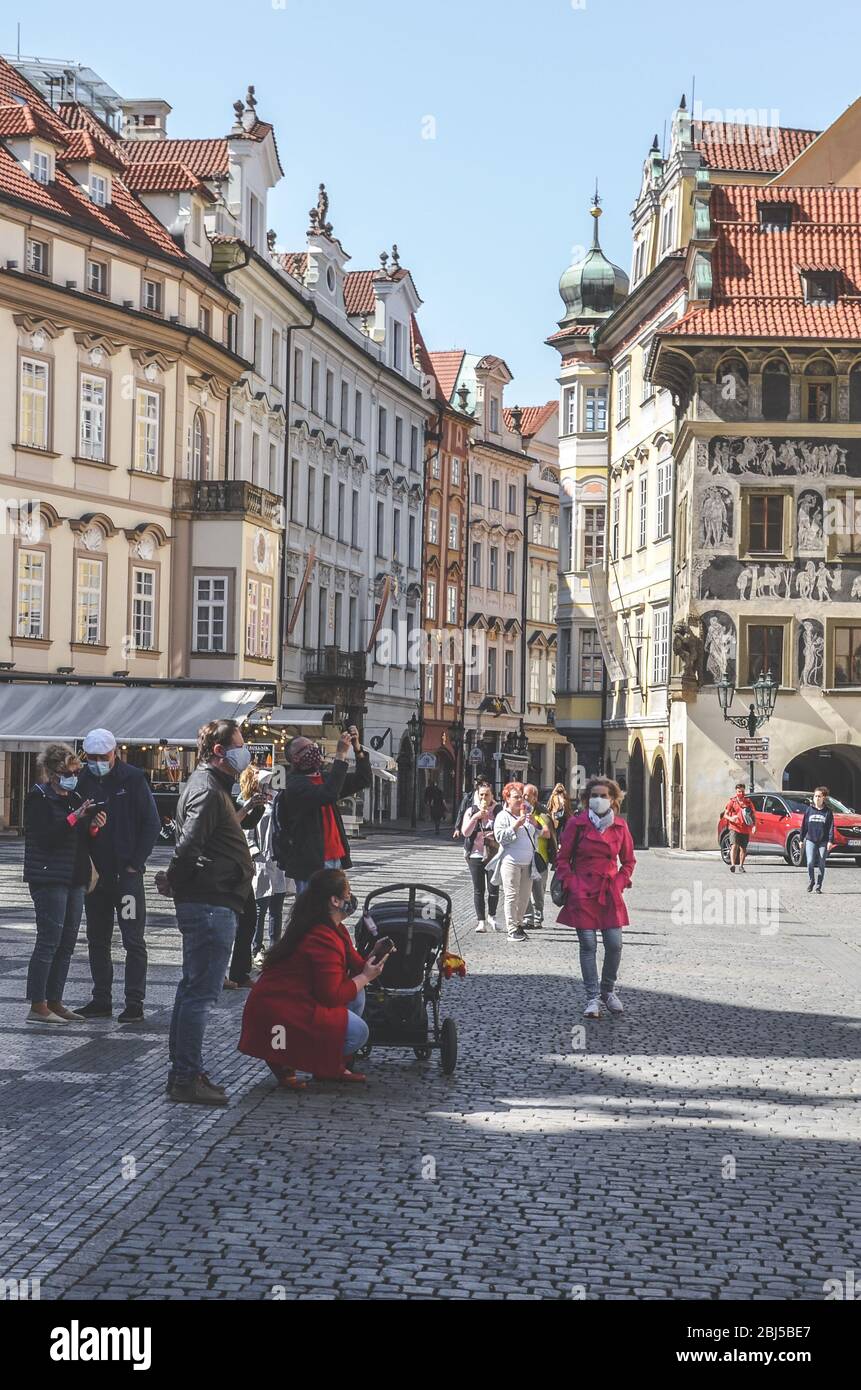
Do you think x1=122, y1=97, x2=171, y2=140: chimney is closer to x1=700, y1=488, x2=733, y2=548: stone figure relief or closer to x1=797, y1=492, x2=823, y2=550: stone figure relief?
x1=700, y1=488, x2=733, y2=548: stone figure relief

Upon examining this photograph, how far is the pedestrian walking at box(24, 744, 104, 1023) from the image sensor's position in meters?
12.8

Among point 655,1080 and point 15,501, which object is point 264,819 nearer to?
point 655,1080

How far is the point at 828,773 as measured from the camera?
49594mm

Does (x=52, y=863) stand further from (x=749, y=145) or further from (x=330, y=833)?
(x=749, y=145)

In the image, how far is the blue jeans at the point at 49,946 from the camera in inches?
504

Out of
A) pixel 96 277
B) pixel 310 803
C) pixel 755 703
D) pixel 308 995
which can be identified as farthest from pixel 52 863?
pixel 755 703

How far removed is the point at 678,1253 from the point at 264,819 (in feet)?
30.5

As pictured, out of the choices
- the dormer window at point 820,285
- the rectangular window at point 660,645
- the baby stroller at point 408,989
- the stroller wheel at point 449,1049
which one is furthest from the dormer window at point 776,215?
the stroller wheel at point 449,1049

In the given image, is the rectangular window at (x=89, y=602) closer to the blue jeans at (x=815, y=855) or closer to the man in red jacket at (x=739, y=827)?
the man in red jacket at (x=739, y=827)

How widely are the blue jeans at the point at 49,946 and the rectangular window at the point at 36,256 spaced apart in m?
30.0

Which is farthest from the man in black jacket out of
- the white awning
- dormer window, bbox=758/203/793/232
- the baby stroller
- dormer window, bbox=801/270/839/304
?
dormer window, bbox=758/203/793/232

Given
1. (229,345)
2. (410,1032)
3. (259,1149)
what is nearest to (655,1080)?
(410,1032)

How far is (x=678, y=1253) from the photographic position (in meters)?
7.09

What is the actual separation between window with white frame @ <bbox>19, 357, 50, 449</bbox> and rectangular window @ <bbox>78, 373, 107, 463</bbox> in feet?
4.13
